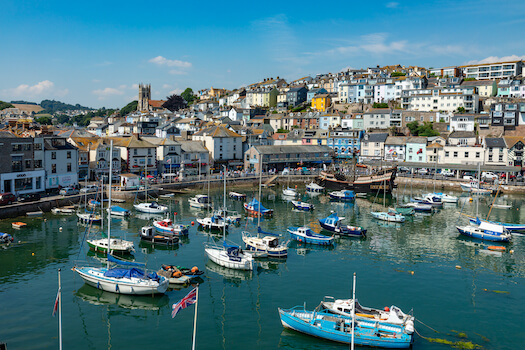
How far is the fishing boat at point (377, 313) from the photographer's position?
24856 millimetres

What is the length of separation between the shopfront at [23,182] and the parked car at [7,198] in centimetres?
274

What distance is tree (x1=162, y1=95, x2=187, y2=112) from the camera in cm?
19625

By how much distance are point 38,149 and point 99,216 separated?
17111 mm

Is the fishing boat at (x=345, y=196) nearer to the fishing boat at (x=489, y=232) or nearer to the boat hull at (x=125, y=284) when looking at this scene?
the fishing boat at (x=489, y=232)

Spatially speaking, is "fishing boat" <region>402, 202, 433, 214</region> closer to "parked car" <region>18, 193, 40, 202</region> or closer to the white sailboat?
the white sailboat

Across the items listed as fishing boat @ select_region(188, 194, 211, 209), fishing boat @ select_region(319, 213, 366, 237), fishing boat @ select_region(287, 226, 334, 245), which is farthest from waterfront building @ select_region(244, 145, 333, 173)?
fishing boat @ select_region(287, 226, 334, 245)

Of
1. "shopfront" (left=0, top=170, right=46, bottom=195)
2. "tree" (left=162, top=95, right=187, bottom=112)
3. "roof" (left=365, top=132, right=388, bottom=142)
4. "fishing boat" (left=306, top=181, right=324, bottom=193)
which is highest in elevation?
"tree" (left=162, top=95, right=187, bottom=112)

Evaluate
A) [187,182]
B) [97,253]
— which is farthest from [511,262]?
Result: [187,182]

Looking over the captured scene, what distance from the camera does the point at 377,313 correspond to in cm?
2617

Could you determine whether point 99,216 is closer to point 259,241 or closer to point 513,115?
point 259,241

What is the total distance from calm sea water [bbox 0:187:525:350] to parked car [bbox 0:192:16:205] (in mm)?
3672

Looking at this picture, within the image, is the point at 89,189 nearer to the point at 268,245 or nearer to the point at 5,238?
the point at 5,238

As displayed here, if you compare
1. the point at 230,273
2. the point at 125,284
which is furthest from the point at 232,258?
the point at 125,284

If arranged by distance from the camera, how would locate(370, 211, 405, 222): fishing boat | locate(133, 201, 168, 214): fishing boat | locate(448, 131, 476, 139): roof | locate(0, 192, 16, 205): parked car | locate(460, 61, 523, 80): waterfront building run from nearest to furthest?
1. locate(0, 192, 16, 205): parked car
2. locate(370, 211, 405, 222): fishing boat
3. locate(133, 201, 168, 214): fishing boat
4. locate(448, 131, 476, 139): roof
5. locate(460, 61, 523, 80): waterfront building
